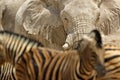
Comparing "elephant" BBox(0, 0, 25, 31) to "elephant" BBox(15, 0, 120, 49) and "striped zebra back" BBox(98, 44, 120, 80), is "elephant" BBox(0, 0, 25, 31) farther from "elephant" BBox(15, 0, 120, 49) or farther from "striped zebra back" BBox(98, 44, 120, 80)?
"striped zebra back" BBox(98, 44, 120, 80)

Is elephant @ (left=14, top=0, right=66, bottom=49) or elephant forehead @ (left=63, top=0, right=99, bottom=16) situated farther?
elephant @ (left=14, top=0, right=66, bottom=49)

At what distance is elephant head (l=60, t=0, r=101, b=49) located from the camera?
3080 millimetres

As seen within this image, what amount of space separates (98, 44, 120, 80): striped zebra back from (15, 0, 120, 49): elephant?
1.54m

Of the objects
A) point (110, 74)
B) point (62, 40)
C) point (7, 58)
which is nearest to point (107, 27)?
point (62, 40)

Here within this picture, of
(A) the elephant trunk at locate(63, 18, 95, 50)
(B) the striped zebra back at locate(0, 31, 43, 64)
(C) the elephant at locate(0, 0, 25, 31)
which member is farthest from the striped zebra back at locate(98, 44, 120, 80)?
(C) the elephant at locate(0, 0, 25, 31)

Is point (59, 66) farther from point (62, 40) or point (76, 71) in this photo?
point (62, 40)

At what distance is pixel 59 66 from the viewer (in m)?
1.60

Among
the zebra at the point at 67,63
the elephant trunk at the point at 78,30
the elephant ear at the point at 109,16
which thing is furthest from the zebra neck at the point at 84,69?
the elephant ear at the point at 109,16

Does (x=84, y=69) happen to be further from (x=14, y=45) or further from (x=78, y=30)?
(x=78, y=30)

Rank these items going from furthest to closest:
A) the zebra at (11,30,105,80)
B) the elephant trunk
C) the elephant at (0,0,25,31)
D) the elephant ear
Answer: the elephant at (0,0,25,31) → the elephant ear → the elephant trunk → the zebra at (11,30,105,80)

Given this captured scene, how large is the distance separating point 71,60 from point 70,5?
197cm

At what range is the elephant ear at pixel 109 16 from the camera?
366 cm

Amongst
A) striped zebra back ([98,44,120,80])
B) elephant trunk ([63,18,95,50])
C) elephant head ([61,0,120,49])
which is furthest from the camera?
elephant head ([61,0,120,49])

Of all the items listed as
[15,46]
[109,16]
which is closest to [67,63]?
[15,46]
